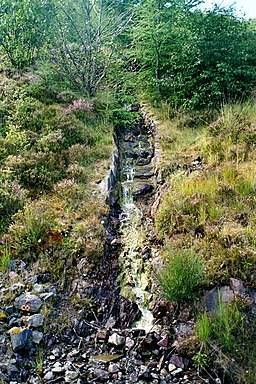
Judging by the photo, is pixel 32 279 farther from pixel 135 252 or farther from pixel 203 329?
pixel 203 329

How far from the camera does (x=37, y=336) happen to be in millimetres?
4262

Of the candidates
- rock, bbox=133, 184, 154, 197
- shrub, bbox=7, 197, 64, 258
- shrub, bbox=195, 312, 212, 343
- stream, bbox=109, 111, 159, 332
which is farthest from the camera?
rock, bbox=133, 184, 154, 197

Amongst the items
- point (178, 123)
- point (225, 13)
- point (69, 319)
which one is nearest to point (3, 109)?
point (178, 123)

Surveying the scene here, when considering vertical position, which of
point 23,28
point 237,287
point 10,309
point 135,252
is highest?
point 23,28

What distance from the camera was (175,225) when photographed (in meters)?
5.66

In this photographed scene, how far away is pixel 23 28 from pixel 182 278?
9.22 metres

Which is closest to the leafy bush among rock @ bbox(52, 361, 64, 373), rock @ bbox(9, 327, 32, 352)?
rock @ bbox(9, 327, 32, 352)

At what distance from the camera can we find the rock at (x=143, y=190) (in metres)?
7.47

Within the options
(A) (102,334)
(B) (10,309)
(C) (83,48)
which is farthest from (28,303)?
(C) (83,48)

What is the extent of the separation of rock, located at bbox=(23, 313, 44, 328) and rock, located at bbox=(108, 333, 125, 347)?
825 millimetres

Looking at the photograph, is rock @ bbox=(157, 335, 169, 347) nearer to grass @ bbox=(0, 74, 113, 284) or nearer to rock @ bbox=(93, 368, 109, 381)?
rock @ bbox=(93, 368, 109, 381)

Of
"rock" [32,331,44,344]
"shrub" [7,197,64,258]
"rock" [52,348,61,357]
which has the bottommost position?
"rock" [52,348,61,357]

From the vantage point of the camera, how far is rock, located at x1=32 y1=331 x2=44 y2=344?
4.23 metres

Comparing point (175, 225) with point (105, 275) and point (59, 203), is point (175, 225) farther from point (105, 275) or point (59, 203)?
point (59, 203)
